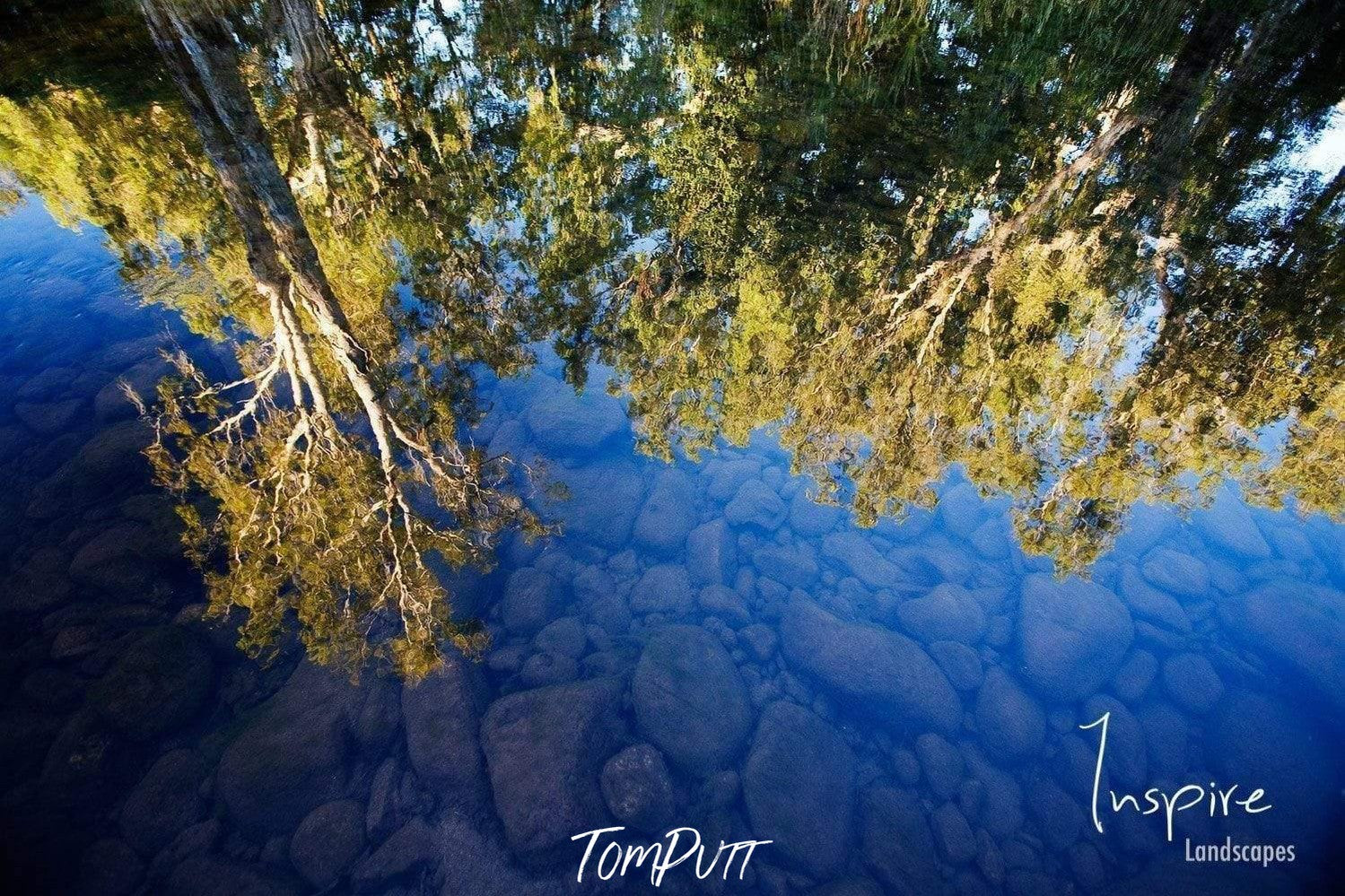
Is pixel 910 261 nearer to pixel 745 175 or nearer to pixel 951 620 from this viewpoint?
pixel 745 175

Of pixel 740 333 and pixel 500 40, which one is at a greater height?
pixel 500 40

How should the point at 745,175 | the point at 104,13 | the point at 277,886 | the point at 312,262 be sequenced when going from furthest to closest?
1. the point at 104,13
2. the point at 745,175
3. the point at 312,262
4. the point at 277,886

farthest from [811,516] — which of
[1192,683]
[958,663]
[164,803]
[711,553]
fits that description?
[164,803]

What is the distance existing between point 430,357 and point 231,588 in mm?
3483

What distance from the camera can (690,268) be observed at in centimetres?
939

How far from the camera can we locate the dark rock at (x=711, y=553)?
6.91m

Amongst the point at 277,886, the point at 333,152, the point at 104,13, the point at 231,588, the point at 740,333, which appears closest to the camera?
the point at 277,886

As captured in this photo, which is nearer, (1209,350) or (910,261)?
(1209,350)

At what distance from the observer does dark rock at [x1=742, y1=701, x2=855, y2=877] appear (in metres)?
5.26

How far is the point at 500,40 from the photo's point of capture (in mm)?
14352

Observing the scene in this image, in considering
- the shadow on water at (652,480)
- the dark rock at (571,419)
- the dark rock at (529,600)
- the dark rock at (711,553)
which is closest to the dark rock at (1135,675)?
the shadow on water at (652,480)

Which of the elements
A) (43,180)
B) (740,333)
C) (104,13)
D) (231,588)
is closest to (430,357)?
(231,588)

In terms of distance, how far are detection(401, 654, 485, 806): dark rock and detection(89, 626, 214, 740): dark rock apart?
1.94 m

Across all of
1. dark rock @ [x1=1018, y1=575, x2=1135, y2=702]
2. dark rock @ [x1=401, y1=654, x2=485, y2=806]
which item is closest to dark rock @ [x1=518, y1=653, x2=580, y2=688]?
→ dark rock @ [x1=401, y1=654, x2=485, y2=806]
